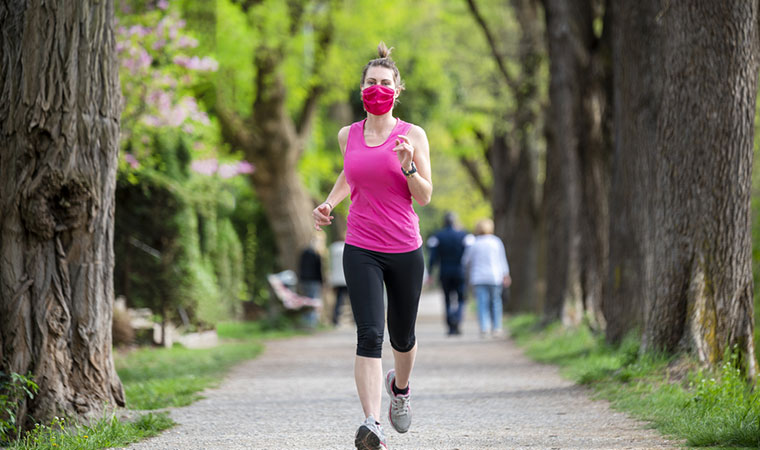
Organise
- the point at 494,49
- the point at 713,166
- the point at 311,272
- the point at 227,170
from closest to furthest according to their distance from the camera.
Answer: the point at 713,166 < the point at 227,170 < the point at 311,272 < the point at 494,49

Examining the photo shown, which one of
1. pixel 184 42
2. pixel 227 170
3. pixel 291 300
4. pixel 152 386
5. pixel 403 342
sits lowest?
pixel 291 300

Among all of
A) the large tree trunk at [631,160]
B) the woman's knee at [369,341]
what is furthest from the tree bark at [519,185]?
the woman's knee at [369,341]

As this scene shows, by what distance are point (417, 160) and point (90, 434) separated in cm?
267

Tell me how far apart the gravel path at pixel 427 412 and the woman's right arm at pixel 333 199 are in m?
1.44

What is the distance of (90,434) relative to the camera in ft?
21.8

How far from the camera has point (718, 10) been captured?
333 inches

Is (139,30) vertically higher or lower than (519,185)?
higher

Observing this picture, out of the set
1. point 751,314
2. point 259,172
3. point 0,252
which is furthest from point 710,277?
point 259,172

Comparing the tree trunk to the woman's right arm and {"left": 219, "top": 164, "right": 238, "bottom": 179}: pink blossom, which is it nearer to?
{"left": 219, "top": 164, "right": 238, "bottom": 179}: pink blossom

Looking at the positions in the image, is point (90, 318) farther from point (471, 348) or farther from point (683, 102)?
point (471, 348)

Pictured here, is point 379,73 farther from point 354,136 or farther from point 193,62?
point 193,62

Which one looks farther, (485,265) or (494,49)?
(494,49)

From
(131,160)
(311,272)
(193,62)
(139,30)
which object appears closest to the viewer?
(131,160)

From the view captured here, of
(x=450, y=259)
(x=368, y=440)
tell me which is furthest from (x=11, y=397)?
(x=450, y=259)
